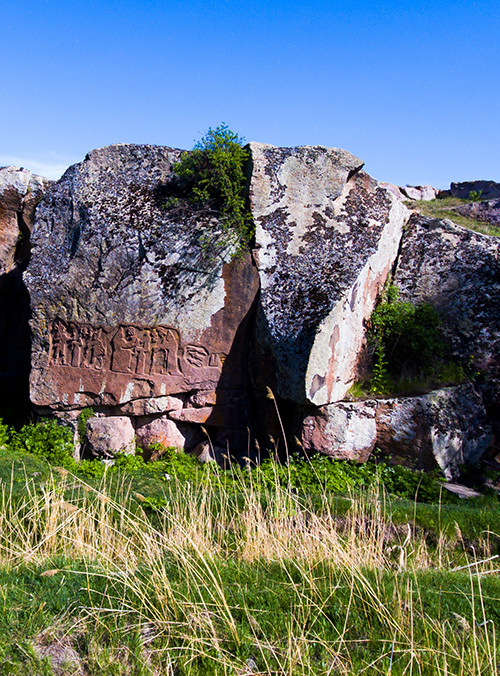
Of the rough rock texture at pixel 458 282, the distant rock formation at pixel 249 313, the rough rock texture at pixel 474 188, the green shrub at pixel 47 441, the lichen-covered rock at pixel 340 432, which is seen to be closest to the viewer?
the lichen-covered rock at pixel 340 432

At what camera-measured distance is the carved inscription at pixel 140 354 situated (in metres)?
8.35

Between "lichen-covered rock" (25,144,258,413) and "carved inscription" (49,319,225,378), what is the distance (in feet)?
0.05

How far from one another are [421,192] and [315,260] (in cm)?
1551

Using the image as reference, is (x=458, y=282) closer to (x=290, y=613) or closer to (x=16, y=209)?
(x=290, y=613)

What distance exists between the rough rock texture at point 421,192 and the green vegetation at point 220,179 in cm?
1318

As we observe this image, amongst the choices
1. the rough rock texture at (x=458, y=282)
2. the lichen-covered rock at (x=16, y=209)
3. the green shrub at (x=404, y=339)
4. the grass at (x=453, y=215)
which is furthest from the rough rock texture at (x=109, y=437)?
the grass at (x=453, y=215)

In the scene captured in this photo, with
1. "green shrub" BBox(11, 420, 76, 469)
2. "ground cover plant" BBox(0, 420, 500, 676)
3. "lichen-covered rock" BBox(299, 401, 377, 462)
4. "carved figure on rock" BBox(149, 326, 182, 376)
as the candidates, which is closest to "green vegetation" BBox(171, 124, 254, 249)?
"carved figure on rock" BBox(149, 326, 182, 376)

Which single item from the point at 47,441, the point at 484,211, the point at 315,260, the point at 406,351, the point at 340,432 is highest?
the point at 484,211

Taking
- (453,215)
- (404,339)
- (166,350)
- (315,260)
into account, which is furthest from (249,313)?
(453,215)

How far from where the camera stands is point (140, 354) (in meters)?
8.38

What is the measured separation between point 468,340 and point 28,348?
8.14 meters

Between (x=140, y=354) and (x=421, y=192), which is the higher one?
(x=421, y=192)

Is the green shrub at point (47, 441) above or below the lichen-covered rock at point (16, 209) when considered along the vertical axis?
below

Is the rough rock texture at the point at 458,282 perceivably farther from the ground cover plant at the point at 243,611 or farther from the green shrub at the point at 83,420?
the green shrub at the point at 83,420
